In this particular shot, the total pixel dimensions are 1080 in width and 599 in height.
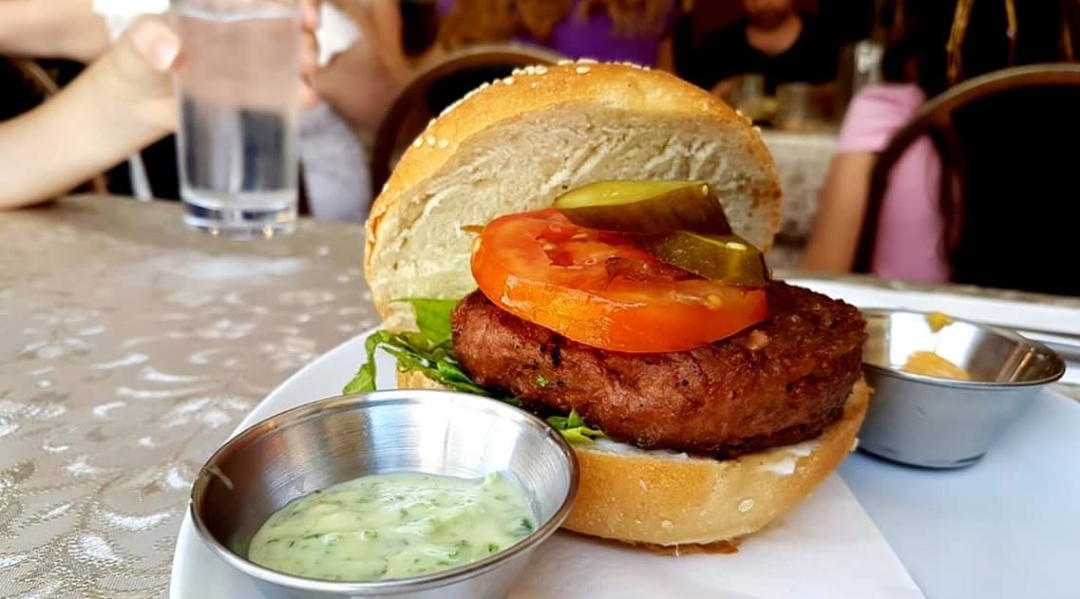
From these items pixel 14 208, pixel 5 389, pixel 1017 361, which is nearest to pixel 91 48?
pixel 14 208

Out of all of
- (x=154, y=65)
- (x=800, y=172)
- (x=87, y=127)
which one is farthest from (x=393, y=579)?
(x=800, y=172)

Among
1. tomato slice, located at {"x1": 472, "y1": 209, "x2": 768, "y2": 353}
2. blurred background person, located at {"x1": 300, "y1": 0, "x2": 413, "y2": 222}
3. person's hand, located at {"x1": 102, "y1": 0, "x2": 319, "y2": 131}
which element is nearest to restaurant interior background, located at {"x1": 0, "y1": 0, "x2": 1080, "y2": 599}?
tomato slice, located at {"x1": 472, "y1": 209, "x2": 768, "y2": 353}

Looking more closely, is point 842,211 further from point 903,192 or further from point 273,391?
point 273,391

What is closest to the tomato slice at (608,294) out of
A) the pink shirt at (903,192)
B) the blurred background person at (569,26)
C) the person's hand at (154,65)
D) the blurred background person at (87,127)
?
the person's hand at (154,65)

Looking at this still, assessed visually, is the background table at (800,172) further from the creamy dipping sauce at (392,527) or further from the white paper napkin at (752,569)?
the creamy dipping sauce at (392,527)

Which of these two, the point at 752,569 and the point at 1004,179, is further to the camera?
the point at 1004,179

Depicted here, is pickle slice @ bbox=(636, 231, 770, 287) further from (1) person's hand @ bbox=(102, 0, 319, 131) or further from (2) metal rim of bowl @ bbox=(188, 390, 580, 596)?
(1) person's hand @ bbox=(102, 0, 319, 131)

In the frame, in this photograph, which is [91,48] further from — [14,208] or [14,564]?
[14,564]
